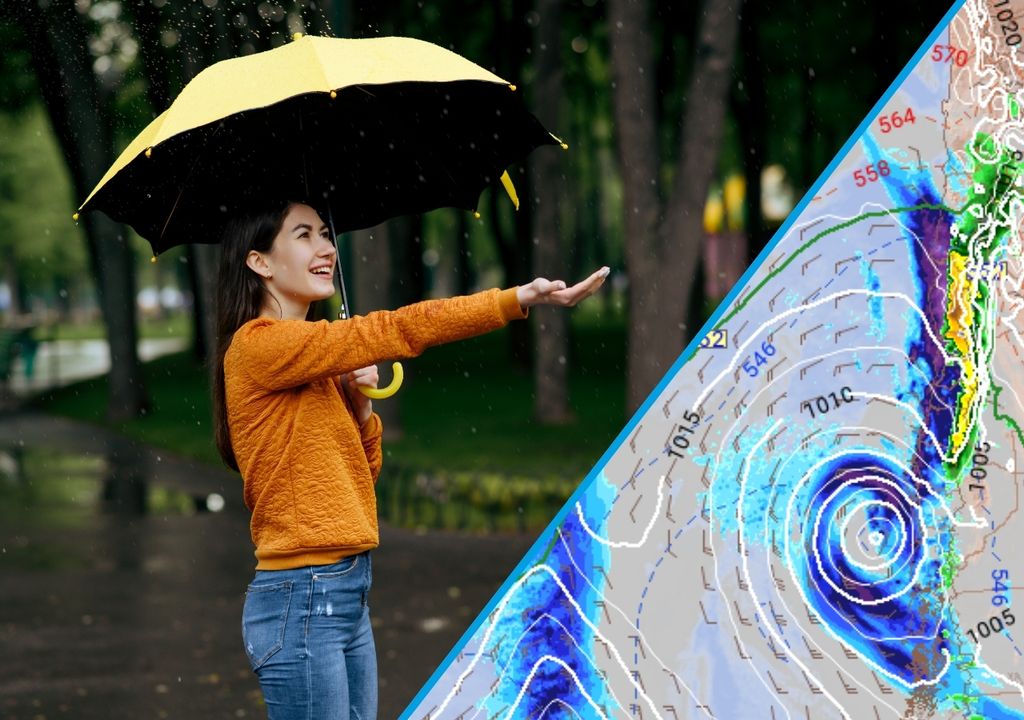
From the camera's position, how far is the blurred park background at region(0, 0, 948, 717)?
10.4 metres

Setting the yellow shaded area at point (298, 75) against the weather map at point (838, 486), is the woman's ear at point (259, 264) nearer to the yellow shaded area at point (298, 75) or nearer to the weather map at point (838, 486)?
the yellow shaded area at point (298, 75)

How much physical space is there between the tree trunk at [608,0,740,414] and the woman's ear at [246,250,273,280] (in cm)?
713

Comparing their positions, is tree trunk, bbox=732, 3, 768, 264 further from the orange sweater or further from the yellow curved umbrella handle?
the orange sweater

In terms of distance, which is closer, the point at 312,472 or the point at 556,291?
the point at 556,291

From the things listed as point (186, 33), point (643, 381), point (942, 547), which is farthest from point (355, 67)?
point (186, 33)

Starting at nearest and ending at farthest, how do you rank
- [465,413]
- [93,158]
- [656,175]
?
[656,175]
[93,158]
[465,413]

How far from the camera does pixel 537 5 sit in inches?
546

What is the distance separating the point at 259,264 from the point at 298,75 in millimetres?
419

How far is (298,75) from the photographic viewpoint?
3.32m

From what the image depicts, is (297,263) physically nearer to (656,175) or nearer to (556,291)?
(556,291)

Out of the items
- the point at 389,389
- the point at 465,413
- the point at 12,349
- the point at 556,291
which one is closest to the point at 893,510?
the point at 556,291

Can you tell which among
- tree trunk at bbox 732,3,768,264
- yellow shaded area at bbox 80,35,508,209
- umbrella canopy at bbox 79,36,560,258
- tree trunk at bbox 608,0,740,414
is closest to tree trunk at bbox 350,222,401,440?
tree trunk at bbox 608,0,740,414

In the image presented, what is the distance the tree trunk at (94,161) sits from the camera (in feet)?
56.5

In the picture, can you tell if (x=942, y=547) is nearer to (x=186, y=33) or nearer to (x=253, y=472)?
(x=253, y=472)
